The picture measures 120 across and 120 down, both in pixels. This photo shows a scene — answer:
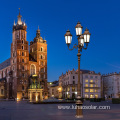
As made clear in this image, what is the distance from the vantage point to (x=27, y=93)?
9988 centimetres

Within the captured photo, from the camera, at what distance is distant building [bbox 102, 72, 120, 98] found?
4520 inches

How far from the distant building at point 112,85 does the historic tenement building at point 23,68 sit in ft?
118

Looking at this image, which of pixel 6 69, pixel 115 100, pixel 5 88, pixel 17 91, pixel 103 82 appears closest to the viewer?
pixel 115 100

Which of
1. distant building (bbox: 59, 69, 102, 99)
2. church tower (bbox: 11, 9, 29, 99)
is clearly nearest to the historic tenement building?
church tower (bbox: 11, 9, 29, 99)

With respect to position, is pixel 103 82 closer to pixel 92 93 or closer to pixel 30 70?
pixel 92 93

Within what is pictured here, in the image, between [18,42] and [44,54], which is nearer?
[18,42]

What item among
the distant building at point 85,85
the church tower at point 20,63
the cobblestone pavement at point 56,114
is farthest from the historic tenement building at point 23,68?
the cobblestone pavement at point 56,114

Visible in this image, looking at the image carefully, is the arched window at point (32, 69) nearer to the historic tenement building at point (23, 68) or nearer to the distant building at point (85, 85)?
the historic tenement building at point (23, 68)

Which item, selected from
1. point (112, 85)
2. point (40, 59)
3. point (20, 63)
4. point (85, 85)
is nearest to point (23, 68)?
point (20, 63)

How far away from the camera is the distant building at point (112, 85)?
115m

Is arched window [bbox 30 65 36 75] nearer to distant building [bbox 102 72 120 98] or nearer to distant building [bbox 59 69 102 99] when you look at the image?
distant building [bbox 59 69 102 99]

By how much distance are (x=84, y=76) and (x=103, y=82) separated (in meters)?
21.8

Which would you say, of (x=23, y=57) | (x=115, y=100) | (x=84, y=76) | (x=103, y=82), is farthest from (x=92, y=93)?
(x=115, y=100)

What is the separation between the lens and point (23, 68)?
336ft
